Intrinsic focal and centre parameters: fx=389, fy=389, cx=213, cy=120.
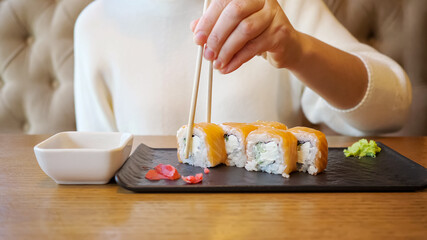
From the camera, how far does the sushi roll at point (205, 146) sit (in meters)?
0.90

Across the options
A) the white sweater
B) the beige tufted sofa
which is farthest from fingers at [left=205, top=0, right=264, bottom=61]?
the beige tufted sofa

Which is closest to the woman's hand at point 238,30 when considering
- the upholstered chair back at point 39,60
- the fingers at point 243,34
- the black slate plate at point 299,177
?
the fingers at point 243,34

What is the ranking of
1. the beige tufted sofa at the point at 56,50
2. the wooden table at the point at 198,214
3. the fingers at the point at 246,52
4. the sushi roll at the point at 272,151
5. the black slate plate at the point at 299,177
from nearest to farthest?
the wooden table at the point at 198,214 → the black slate plate at the point at 299,177 → the sushi roll at the point at 272,151 → the fingers at the point at 246,52 → the beige tufted sofa at the point at 56,50

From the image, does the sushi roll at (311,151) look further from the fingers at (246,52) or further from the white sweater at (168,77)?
the white sweater at (168,77)

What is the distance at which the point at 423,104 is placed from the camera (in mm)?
1972

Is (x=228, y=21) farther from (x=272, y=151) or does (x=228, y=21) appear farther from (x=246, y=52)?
(x=272, y=151)

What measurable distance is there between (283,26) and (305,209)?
0.52 meters

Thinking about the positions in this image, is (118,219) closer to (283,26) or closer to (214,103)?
(283,26)

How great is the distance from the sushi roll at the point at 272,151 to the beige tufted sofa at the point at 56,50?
4.33 ft

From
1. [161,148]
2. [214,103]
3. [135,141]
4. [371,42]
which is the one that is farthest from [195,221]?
[371,42]

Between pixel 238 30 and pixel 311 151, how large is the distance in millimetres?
319

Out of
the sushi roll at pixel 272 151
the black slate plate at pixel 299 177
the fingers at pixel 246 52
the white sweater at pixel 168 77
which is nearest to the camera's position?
the black slate plate at pixel 299 177

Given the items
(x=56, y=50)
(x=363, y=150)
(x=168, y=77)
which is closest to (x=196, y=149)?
(x=363, y=150)

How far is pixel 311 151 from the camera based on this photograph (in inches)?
34.2
